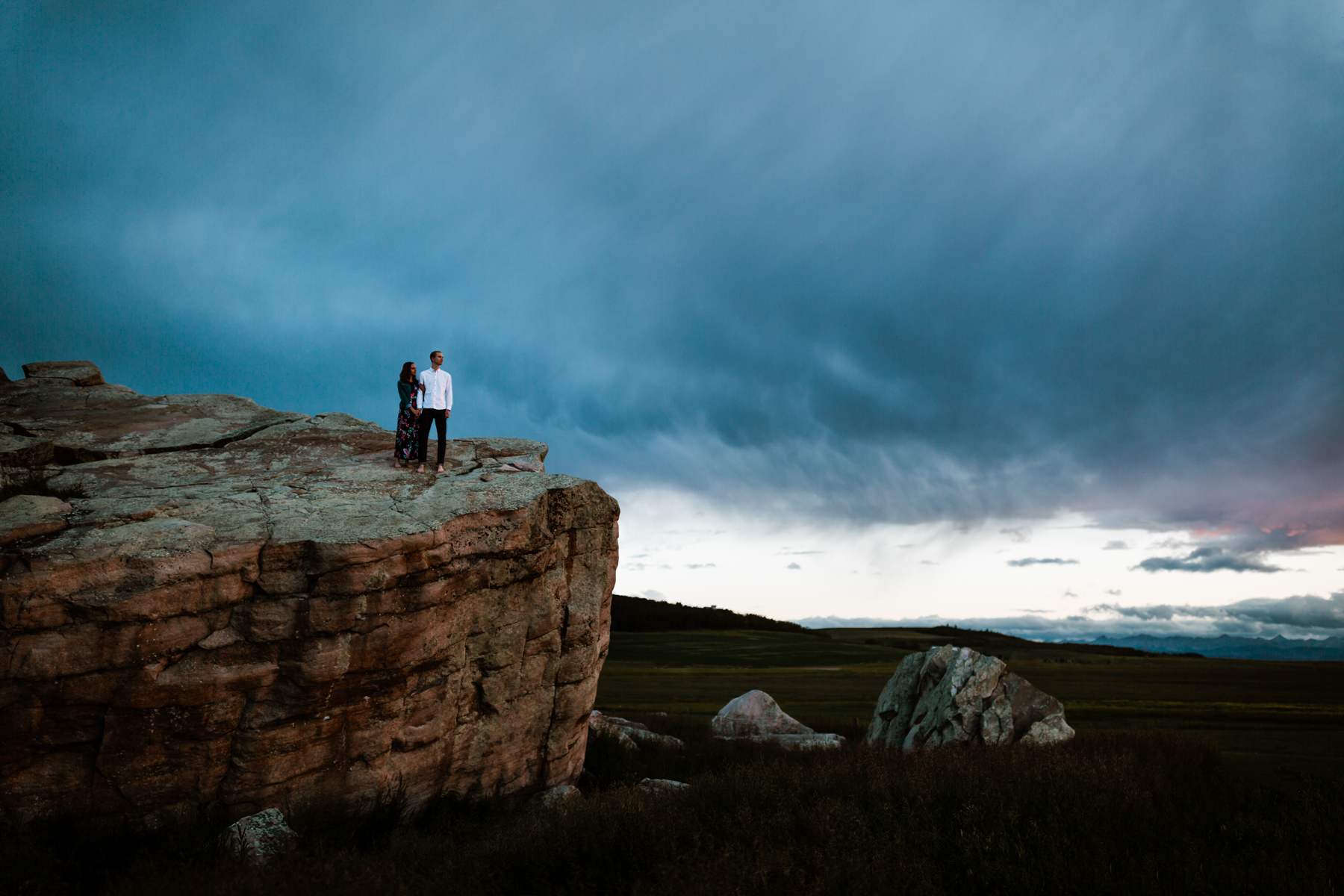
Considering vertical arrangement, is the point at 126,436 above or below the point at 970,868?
above

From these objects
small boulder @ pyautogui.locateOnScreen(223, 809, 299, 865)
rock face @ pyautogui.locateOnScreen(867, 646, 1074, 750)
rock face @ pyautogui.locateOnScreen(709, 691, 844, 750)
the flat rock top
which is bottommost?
rock face @ pyautogui.locateOnScreen(709, 691, 844, 750)

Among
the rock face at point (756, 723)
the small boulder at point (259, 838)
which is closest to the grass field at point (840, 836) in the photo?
the small boulder at point (259, 838)

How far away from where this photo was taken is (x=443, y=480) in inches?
661

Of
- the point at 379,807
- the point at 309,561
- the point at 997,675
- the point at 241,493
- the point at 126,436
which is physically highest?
the point at 126,436

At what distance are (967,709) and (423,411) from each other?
16396 millimetres

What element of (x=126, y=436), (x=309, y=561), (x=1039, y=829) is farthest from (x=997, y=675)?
(x=126, y=436)

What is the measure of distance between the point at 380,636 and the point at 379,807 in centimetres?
301

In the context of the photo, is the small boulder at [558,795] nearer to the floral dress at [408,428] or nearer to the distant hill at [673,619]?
the floral dress at [408,428]

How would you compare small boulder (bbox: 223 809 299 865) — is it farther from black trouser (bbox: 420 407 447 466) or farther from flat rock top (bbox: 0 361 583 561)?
black trouser (bbox: 420 407 447 466)

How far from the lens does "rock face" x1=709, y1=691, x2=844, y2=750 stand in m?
26.5

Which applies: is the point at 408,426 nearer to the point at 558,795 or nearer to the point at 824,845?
the point at 558,795

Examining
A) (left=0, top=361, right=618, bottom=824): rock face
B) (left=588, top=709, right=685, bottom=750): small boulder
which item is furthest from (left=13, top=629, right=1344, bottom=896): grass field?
(left=588, top=709, right=685, bottom=750): small boulder

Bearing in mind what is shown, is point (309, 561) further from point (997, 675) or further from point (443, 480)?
point (997, 675)

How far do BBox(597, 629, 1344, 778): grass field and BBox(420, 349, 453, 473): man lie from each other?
648 inches
